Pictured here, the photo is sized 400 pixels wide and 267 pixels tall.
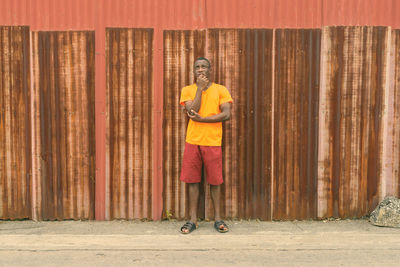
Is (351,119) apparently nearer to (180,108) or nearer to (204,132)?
(204,132)

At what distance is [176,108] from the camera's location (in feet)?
15.5

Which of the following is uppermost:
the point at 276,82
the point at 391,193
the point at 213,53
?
the point at 213,53

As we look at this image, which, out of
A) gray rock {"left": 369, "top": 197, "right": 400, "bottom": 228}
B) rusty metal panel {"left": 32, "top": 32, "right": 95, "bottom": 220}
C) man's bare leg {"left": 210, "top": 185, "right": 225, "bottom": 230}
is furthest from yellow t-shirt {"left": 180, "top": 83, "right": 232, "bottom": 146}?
gray rock {"left": 369, "top": 197, "right": 400, "bottom": 228}

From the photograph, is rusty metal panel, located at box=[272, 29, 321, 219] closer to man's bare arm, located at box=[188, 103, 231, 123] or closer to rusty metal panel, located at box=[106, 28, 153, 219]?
man's bare arm, located at box=[188, 103, 231, 123]

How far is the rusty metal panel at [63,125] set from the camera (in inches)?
184

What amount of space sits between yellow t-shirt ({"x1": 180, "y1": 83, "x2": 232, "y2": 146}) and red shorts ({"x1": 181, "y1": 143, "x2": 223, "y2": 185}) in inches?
3.0

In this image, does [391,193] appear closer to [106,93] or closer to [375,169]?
[375,169]

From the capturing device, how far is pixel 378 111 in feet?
15.6

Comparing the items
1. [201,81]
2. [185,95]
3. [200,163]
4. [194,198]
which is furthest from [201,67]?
[194,198]

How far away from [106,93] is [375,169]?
11.1ft

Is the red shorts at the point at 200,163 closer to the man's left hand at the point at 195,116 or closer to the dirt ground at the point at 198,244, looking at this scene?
the man's left hand at the point at 195,116

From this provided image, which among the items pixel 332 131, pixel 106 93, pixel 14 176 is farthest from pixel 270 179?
pixel 14 176

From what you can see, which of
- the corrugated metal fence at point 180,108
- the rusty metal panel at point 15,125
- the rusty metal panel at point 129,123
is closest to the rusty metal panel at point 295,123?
the corrugated metal fence at point 180,108

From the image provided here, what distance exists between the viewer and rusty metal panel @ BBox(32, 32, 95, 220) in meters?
4.68
